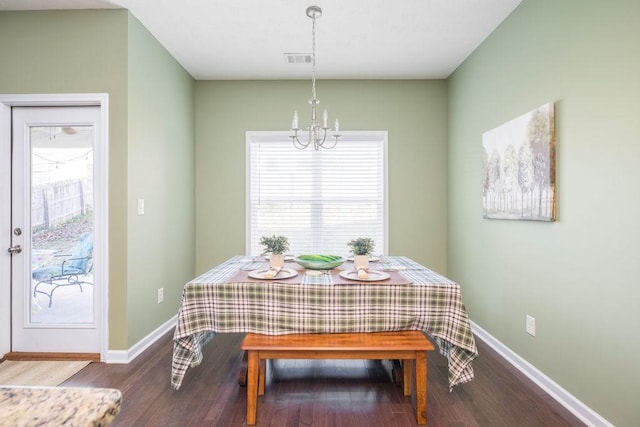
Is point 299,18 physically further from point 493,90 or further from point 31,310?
point 31,310

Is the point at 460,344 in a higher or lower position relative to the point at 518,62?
lower

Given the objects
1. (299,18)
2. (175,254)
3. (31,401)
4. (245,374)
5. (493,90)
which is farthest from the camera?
(175,254)

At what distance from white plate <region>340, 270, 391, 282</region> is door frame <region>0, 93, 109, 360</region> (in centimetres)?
185

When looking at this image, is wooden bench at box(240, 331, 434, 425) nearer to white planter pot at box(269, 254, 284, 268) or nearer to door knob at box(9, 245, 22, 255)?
white planter pot at box(269, 254, 284, 268)

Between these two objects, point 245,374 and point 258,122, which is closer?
point 245,374

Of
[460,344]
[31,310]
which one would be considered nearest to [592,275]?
[460,344]

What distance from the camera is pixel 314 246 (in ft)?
13.6

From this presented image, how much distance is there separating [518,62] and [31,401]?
10.3 feet

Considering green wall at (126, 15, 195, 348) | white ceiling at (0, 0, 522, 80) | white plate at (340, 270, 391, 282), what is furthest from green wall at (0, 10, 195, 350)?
white plate at (340, 270, 391, 282)

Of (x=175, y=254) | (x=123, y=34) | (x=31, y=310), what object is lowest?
(x=31, y=310)

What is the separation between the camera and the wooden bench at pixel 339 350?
1838mm

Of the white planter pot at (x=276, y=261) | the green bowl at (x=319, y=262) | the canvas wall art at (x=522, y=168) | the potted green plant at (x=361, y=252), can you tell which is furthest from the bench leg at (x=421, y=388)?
the canvas wall art at (x=522, y=168)

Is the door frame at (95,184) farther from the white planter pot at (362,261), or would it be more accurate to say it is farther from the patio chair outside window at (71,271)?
the white planter pot at (362,261)

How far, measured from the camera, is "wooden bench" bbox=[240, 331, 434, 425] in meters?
1.84
